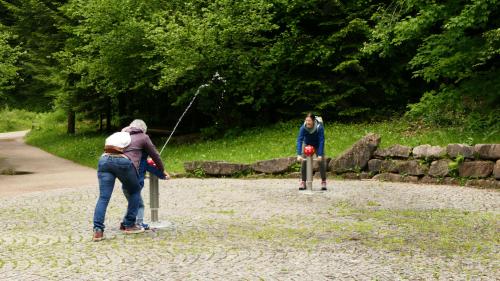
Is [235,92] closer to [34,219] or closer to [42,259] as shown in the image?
[34,219]

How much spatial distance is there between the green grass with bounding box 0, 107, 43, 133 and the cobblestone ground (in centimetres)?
3993

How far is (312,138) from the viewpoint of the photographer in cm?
1345

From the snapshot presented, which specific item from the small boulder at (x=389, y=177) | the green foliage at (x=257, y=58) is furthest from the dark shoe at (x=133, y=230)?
the green foliage at (x=257, y=58)

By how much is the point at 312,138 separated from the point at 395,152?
319 cm

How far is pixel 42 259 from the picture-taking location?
721 centimetres

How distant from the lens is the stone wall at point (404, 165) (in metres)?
13.8

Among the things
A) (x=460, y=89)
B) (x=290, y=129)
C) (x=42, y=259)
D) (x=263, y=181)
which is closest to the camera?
(x=42, y=259)

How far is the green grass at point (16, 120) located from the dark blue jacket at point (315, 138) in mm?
40140

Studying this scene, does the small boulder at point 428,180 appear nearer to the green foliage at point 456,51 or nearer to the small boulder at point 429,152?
the small boulder at point 429,152

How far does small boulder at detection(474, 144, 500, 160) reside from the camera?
44.7 ft

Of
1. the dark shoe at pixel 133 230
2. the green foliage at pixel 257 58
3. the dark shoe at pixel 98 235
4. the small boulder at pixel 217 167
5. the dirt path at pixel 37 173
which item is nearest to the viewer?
the dark shoe at pixel 98 235

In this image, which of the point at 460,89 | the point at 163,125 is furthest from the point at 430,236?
the point at 163,125

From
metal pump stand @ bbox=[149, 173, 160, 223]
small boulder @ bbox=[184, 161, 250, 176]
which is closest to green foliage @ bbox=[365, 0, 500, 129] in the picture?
small boulder @ bbox=[184, 161, 250, 176]

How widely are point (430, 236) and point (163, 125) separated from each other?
83.6 ft
